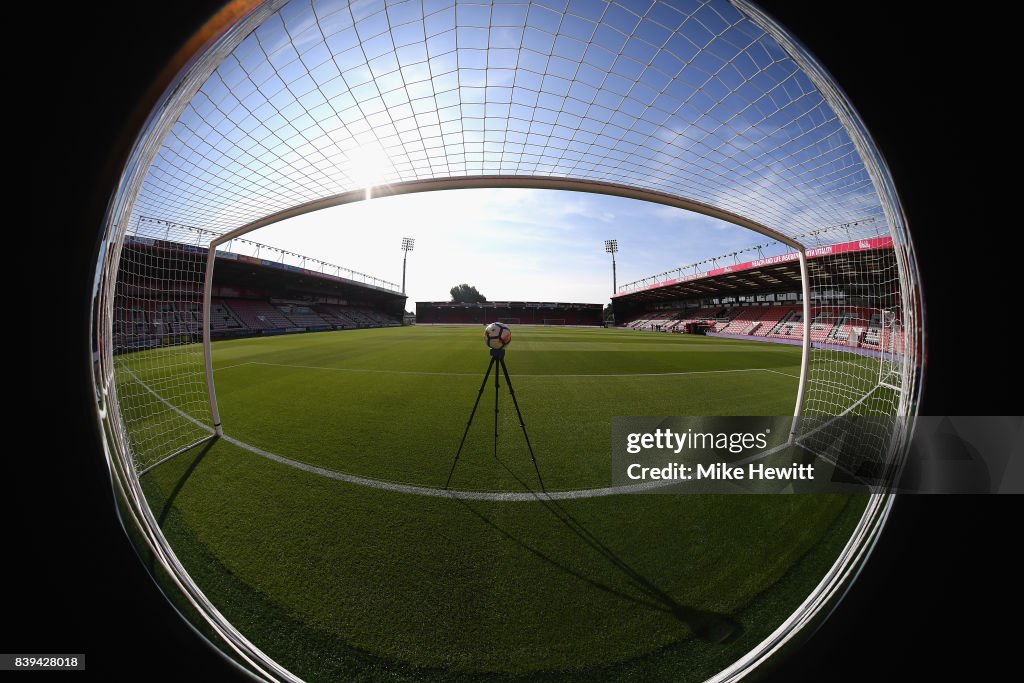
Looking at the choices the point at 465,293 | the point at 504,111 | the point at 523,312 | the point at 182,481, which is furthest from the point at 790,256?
the point at 465,293

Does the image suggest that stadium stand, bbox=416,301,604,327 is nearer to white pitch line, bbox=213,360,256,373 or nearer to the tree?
the tree

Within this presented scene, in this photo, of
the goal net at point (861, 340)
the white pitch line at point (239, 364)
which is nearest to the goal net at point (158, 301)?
the white pitch line at point (239, 364)

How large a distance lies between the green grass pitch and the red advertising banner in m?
2.74

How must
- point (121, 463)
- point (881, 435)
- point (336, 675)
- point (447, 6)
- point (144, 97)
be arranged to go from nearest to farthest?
point (144, 97) < point (336, 675) < point (121, 463) < point (447, 6) < point (881, 435)

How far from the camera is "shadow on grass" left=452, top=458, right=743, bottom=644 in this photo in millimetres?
1480

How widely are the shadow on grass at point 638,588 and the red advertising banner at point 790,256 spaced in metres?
2.95

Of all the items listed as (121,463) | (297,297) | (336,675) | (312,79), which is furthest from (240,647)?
(297,297)

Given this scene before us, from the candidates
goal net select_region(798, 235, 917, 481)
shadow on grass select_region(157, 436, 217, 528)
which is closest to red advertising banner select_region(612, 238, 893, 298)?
goal net select_region(798, 235, 917, 481)

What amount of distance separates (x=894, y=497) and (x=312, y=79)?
419cm

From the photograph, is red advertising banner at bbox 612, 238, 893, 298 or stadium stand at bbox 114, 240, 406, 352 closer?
red advertising banner at bbox 612, 238, 893, 298

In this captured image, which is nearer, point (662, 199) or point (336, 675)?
point (336, 675)

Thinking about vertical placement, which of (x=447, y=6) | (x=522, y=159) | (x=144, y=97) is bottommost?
(x=144, y=97)

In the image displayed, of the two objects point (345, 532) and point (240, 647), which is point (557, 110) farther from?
point (240, 647)

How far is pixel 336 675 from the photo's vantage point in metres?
1.29
